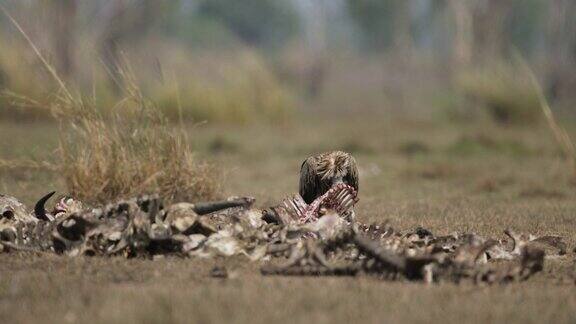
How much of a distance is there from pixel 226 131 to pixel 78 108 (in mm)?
8669

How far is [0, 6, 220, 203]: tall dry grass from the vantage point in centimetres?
603

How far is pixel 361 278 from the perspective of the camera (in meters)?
3.77

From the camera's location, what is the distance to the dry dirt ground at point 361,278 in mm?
3199

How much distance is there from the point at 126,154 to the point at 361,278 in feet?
9.01

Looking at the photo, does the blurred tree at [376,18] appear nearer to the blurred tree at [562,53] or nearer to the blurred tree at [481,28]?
the blurred tree at [481,28]

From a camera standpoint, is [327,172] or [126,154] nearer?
[327,172]

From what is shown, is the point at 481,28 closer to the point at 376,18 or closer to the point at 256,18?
the point at 376,18

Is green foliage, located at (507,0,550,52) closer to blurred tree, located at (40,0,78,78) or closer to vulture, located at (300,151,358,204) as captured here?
blurred tree, located at (40,0,78,78)

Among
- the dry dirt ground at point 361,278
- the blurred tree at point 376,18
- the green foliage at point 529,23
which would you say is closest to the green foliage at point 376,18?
the blurred tree at point 376,18

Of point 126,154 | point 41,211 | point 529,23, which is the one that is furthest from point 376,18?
point 41,211

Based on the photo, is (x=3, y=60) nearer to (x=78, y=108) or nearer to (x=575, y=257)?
(x=78, y=108)

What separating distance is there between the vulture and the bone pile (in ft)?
1.39

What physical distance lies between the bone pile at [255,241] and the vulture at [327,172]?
424mm

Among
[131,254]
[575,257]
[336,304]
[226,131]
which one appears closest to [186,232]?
[131,254]
